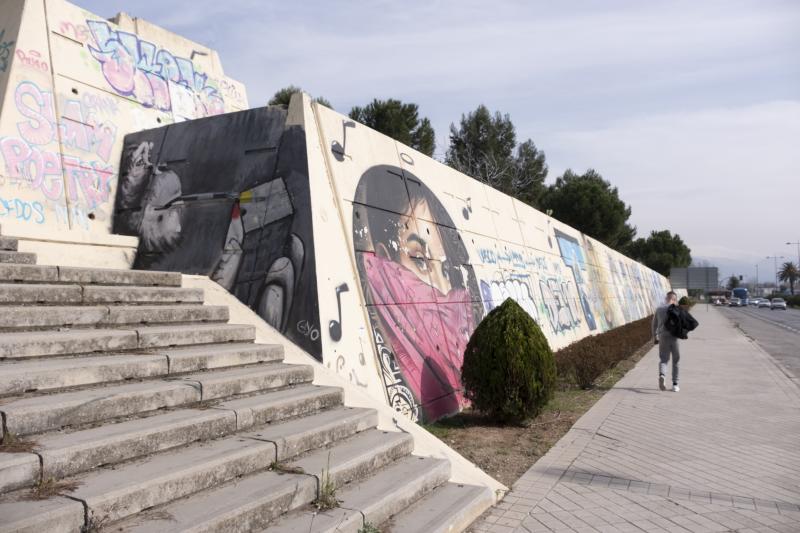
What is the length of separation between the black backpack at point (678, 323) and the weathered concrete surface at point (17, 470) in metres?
9.80

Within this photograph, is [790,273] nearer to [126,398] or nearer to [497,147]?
[497,147]

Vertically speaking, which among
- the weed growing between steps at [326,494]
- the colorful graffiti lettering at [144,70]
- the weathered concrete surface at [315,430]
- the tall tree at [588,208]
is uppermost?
the tall tree at [588,208]

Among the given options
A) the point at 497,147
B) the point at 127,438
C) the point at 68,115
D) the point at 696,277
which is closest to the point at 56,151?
the point at 68,115

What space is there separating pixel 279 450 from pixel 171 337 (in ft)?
5.26

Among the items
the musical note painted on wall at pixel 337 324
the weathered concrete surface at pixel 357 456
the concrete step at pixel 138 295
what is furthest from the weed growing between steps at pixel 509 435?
the concrete step at pixel 138 295

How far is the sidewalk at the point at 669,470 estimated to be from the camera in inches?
174

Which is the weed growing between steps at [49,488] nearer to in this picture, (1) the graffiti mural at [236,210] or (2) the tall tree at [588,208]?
(1) the graffiti mural at [236,210]

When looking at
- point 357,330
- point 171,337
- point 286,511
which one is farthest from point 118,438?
point 357,330

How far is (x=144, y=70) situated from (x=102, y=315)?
6633 mm

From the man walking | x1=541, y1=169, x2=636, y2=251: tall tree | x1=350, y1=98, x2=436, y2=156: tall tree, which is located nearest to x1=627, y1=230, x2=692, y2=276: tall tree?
x1=541, y1=169, x2=636, y2=251: tall tree

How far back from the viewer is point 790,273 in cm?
12719

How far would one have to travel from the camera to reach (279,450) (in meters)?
3.99

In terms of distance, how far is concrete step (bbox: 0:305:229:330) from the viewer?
172 inches

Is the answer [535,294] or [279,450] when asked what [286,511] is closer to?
[279,450]
